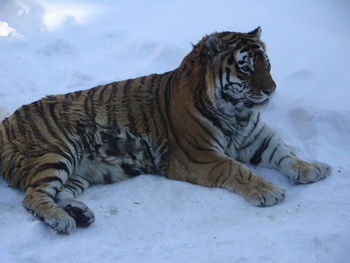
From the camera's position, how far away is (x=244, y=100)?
328 cm

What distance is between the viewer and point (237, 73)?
3252 mm

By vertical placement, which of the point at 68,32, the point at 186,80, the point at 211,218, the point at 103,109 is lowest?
the point at 211,218

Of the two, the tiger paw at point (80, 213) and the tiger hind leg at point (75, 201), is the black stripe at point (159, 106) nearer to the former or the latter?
the tiger hind leg at point (75, 201)

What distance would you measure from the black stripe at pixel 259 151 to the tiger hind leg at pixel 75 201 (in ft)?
3.82

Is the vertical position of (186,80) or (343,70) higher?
(343,70)

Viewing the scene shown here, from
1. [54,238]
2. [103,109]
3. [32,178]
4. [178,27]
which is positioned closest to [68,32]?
[178,27]

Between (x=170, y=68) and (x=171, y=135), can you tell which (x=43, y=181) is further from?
(x=170, y=68)

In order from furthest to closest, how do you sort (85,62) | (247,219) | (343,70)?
(85,62), (343,70), (247,219)

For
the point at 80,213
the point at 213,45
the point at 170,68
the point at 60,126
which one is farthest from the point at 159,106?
the point at 170,68

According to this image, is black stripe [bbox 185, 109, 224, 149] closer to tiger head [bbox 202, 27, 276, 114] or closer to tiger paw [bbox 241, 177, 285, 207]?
tiger head [bbox 202, 27, 276, 114]

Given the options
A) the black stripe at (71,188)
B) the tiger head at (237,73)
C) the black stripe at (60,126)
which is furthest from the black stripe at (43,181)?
the tiger head at (237,73)

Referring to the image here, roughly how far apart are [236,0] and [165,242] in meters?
4.14

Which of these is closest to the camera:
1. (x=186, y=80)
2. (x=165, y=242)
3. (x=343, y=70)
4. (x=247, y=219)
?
(x=165, y=242)

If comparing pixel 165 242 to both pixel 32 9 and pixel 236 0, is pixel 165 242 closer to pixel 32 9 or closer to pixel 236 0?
pixel 236 0
